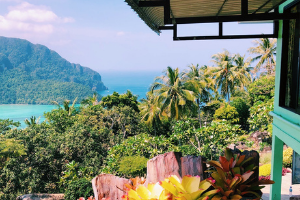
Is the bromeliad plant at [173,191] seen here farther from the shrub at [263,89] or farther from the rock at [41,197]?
the shrub at [263,89]

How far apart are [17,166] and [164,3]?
→ 13257mm

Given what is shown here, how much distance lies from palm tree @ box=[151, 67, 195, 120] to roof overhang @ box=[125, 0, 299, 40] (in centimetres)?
1790

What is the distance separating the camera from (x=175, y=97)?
71.1ft

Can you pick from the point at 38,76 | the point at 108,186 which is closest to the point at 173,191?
the point at 108,186

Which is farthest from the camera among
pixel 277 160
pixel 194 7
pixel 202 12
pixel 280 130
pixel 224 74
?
pixel 224 74

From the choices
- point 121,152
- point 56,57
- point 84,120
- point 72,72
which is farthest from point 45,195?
point 56,57

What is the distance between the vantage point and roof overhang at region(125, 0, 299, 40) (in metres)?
1.91

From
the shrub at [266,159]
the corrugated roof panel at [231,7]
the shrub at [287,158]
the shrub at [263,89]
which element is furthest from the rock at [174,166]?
the shrub at [263,89]

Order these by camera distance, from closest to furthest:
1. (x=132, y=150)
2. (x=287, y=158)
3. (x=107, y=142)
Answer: (x=287, y=158), (x=132, y=150), (x=107, y=142)

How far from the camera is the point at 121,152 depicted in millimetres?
12469

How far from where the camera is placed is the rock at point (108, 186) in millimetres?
1355

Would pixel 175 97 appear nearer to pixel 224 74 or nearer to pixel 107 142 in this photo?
pixel 107 142

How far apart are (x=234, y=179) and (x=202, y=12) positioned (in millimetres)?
2033

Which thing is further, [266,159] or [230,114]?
[230,114]
